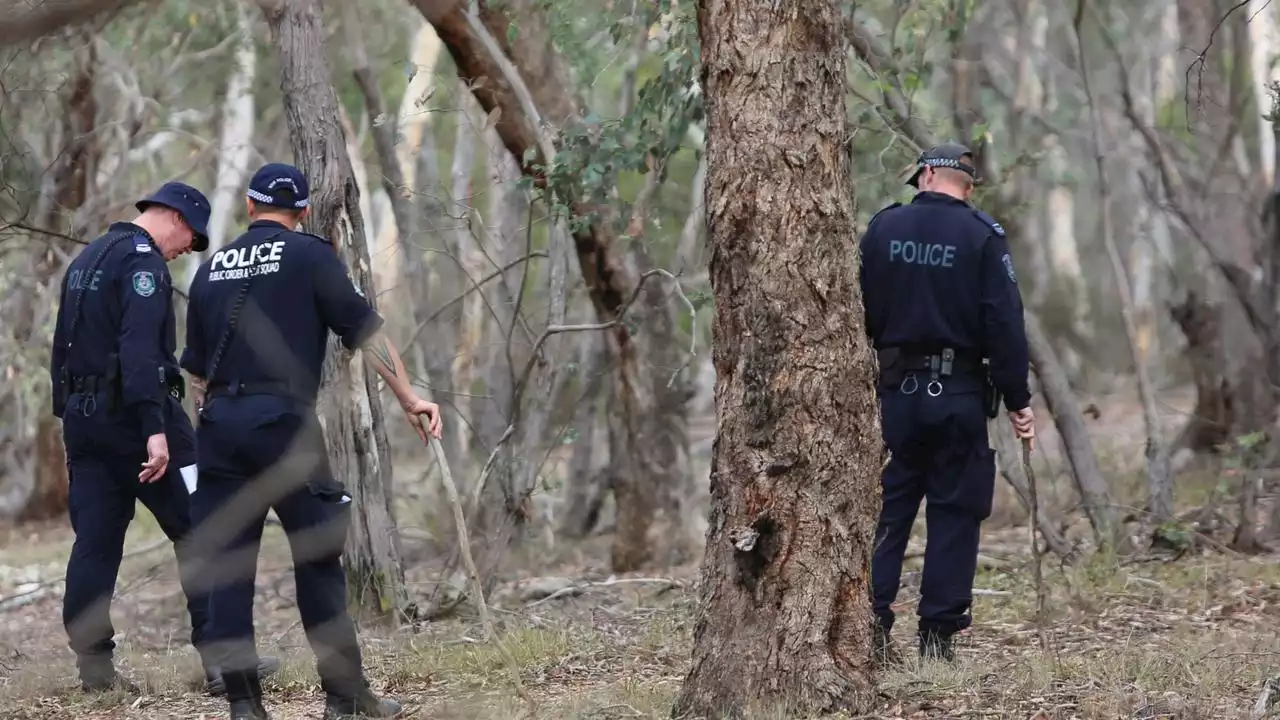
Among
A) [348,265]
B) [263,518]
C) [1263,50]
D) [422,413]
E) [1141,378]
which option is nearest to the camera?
[422,413]

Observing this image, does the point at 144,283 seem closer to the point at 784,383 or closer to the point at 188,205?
the point at 188,205

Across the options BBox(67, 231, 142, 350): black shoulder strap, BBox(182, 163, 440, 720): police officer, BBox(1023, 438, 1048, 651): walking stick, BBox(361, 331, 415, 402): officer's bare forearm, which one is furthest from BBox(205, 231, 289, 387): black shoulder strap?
BBox(1023, 438, 1048, 651): walking stick

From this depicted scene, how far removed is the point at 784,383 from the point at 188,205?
2.70m

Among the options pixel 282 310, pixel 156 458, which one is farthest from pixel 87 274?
pixel 282 310

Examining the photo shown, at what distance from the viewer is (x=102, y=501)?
239 inches

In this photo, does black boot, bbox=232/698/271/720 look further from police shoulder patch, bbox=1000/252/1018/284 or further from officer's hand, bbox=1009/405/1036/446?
police shoulder patch, bbox=1000/252/1018/284

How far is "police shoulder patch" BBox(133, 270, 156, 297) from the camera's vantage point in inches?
227

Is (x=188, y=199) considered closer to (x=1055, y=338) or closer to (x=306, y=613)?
(x=306, y=613)

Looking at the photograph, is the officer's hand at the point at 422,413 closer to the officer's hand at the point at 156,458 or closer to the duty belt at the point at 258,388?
the duty belt at the point at 258,388

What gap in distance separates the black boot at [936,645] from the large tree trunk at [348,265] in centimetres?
282

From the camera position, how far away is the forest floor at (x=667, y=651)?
5.00m

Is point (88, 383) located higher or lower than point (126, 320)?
lower

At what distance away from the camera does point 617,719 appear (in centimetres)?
484

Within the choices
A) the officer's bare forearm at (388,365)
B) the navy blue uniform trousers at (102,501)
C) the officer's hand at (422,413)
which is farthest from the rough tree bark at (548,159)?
the officer's hand at (422,413)
